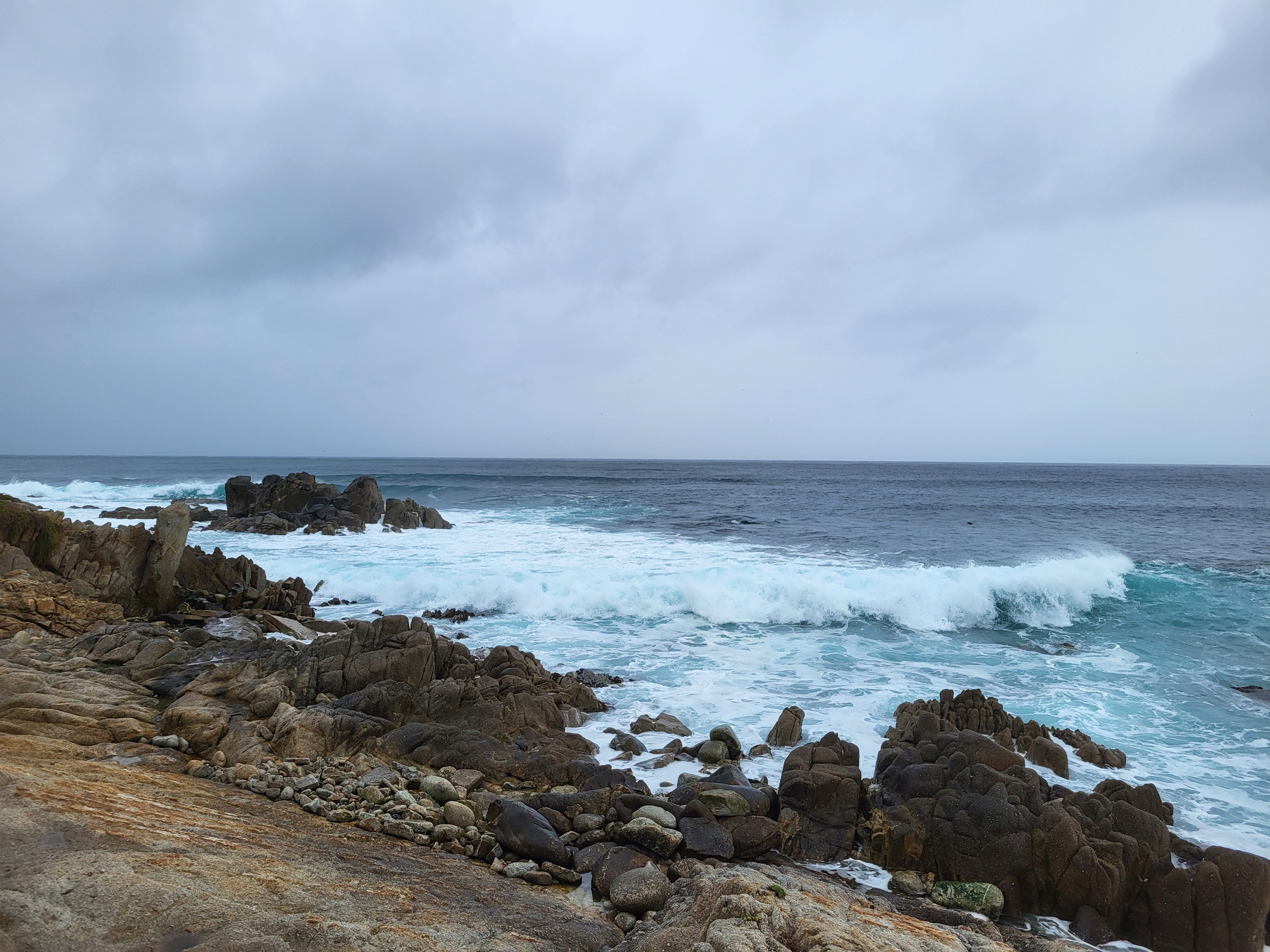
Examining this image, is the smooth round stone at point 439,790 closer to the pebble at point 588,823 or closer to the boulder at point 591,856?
the pebble at point 588,823

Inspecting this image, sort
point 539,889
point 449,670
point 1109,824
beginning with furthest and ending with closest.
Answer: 1. point 449,670
2. point 1109,824
3. point 539,889

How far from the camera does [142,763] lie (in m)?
6.74

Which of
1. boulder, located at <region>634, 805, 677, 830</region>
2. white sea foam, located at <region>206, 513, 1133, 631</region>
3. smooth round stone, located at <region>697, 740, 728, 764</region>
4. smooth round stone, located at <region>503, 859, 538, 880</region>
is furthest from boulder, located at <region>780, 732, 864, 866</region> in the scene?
white sea foam, located at <region>206, 513, 1133, 631</region>

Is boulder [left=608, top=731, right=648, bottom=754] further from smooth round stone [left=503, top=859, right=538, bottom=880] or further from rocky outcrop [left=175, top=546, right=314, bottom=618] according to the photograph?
rocky outcrop [left=175, top=546, right=314, bottom=618]

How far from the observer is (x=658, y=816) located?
6352mm

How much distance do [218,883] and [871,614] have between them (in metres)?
16.5

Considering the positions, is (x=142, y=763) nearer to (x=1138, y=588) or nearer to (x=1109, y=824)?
(x=1109, y=824)

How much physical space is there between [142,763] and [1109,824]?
407 inches

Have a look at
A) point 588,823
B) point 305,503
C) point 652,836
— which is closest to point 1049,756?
point 652,836

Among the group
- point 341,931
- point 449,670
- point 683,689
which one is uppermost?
point 341,931

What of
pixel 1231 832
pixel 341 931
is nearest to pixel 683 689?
pixel 1231 832

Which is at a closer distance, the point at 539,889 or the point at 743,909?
the point at 743,909

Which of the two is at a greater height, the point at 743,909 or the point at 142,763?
the point at 743,909

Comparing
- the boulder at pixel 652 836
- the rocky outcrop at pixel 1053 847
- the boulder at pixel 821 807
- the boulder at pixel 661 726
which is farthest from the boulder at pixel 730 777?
the boulder at pixel 661 726
